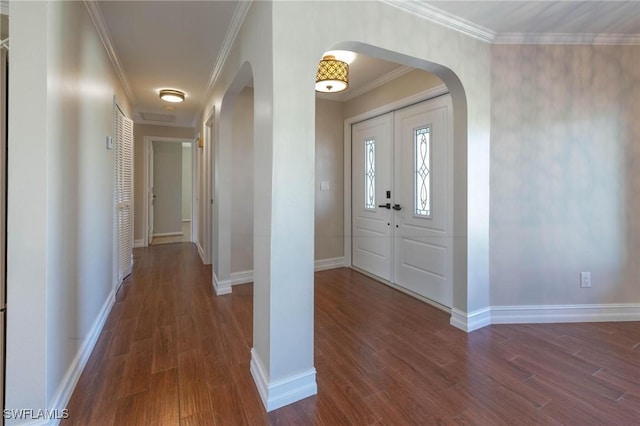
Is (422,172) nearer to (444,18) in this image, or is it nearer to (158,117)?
(444,18)

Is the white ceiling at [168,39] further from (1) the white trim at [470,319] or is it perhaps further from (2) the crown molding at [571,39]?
(1) the white trim at [470,319]

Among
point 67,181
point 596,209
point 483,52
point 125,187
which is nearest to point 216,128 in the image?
point 125,187

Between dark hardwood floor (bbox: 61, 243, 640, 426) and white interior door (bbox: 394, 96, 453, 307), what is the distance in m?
0.37

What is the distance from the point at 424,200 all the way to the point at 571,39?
1.83m

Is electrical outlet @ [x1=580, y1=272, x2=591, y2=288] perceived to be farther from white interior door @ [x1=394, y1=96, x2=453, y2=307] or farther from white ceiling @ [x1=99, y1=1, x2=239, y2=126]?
white ceiling @ [x1=99, y1=1, x2=239, y2=126]

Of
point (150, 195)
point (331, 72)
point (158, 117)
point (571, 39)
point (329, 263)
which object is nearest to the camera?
point (571, 39)

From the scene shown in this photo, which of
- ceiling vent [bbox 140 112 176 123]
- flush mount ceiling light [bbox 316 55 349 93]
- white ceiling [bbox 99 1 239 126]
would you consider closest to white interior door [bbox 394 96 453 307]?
flush mount ceiling light [bbox 316 55 349 93]

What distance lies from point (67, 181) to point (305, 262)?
1415 mm

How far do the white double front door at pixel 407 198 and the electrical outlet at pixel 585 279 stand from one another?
110 centimetres

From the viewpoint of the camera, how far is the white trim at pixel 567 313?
2705 mm

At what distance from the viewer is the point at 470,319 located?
253 centimetres

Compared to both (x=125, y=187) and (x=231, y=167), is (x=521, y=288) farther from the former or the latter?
(x=125, y=187)

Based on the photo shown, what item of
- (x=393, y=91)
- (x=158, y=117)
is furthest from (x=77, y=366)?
(x=158, y=117)

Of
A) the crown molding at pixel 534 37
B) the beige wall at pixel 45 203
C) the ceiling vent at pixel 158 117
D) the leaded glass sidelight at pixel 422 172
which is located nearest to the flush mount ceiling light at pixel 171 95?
the ceiling vent at pixel 158 117
